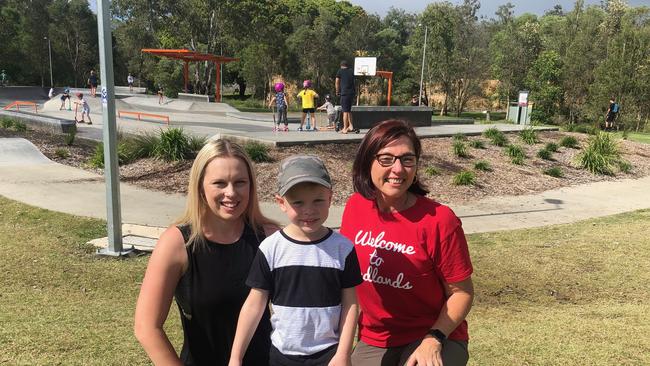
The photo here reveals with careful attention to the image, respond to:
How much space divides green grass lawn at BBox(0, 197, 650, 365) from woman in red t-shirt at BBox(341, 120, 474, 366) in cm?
154

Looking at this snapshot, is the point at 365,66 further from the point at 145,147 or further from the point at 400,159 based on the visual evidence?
the point at 400,159

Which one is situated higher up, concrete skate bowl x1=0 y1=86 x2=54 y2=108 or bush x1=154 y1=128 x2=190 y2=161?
concrete skate bowl x1=0 y1=86 x2=54 y2=108

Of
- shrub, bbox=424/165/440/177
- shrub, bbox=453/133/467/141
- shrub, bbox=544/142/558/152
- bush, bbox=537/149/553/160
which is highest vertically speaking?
shrub, bbox=453/133/467/141

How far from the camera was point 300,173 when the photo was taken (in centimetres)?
189

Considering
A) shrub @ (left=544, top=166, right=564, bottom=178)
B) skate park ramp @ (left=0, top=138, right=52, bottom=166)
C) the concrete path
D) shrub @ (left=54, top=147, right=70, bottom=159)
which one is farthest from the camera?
shrub @ (left=544, top=166, right=564, bottom=178)

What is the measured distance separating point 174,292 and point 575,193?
11.7 meters

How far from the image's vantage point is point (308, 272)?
188cm

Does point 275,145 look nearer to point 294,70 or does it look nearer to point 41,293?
point 41,293

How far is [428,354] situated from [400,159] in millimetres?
860

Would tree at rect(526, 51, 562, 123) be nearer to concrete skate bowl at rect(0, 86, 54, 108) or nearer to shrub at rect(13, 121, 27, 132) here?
shrub at rect(13, 121, 27, 132)

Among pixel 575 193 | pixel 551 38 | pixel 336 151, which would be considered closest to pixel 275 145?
pixel 336 151

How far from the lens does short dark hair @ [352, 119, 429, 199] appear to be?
92.9 inches

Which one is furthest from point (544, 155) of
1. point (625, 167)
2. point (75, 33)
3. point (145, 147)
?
point (75, 33)

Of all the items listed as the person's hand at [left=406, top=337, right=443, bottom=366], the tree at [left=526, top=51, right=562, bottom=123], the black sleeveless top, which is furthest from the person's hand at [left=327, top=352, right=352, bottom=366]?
the tree at [left=526, top=51, right=562, bottom=123]
